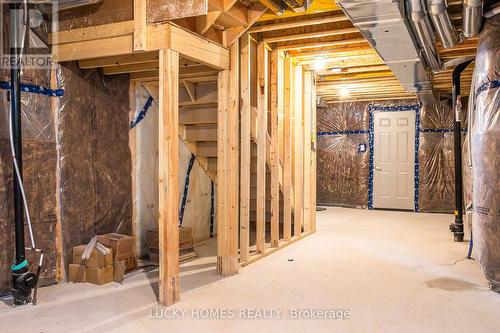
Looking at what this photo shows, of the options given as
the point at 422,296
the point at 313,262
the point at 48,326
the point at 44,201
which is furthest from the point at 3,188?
the point at 422,296

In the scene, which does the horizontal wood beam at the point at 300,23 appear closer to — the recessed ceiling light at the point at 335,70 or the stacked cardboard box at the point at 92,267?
the recessed ceiling light at the point at 335,70

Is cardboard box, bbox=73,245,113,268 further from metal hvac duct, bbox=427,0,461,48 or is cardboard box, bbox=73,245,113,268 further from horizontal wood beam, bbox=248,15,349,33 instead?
metal hvac duct, bbox=427,0,461,48

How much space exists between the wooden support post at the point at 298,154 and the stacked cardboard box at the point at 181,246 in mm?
1415

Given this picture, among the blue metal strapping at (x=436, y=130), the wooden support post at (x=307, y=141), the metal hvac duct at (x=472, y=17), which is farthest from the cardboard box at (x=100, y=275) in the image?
the blue metal strapping at (x=436, y=130)

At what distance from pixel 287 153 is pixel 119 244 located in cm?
218

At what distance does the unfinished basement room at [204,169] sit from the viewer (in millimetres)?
2732

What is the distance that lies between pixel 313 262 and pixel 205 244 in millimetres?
1457

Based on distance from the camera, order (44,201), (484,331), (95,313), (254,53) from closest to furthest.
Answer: (484,331), (95,313), (44,201), (254,53)

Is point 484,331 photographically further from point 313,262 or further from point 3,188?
point 3,188

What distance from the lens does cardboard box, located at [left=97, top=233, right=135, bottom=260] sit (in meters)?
3.41

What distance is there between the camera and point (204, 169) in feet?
16.2

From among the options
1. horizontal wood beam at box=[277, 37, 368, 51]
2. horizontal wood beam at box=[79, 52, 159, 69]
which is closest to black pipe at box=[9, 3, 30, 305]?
horizontal wood beam at box=[79, 52, 159, 69]

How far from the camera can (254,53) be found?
14.0ft

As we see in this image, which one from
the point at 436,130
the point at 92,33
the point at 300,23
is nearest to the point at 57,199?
the point at 92,33
